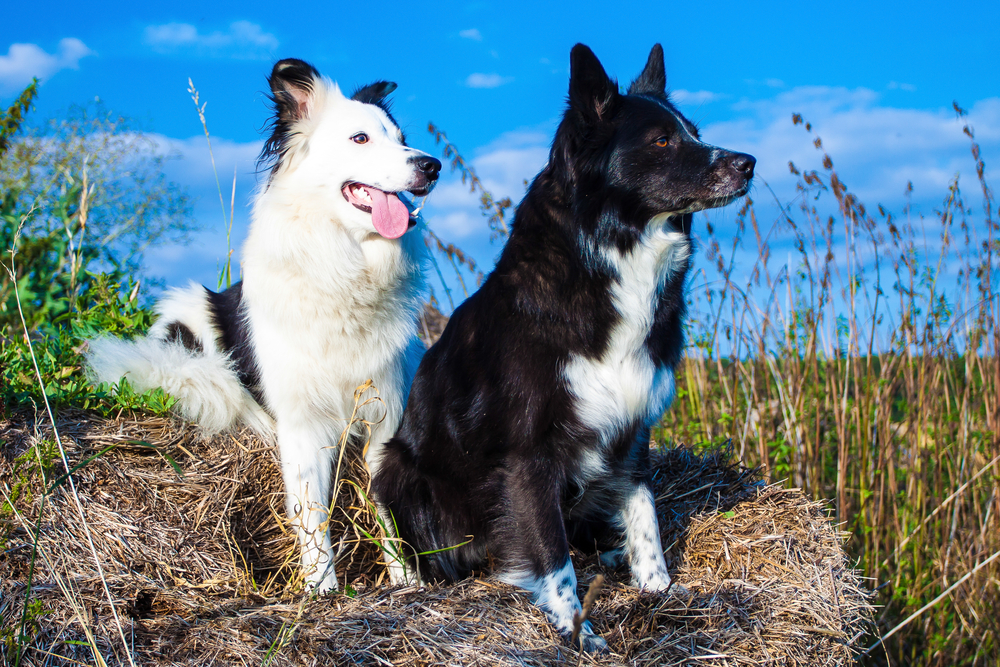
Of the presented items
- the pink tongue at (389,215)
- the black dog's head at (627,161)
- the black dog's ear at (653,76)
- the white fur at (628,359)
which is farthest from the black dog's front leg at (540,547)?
the black dog's ear at (653,76)

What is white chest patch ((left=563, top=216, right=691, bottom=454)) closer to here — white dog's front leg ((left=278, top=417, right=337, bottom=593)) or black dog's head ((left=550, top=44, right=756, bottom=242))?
→ black dog's head ((left=550, top=44, right=756, bottom=242))

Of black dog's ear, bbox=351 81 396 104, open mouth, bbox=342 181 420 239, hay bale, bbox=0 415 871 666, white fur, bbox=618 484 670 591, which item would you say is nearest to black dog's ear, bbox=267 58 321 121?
black dog's ear, bbox=351 81 396 104

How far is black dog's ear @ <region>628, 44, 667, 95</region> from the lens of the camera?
2.92 metres

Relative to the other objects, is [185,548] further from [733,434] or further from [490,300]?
[733,434]

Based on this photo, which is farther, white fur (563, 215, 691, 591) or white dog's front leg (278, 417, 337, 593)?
white dog's front leg (278, 417, 337, 593)

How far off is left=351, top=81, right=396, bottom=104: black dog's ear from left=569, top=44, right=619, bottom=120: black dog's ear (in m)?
1.23

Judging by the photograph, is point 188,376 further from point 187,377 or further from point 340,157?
point 340,157

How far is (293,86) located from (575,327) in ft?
5.37

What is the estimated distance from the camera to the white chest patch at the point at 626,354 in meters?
2.46

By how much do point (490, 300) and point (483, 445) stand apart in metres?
0.53

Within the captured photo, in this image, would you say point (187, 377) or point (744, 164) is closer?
point (744, 164)

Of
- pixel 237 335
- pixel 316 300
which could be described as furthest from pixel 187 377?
pixel 316 300

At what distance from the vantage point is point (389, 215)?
9.30 ft

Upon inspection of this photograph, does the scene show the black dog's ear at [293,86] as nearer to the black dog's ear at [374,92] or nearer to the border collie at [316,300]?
the border collie at [316,300]
